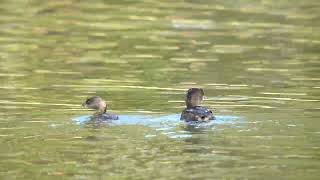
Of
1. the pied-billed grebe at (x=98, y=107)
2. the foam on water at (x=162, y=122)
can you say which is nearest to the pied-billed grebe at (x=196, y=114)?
the foam on water at (x=162, y=122)

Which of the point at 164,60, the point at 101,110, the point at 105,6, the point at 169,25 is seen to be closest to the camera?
the point at 101,110

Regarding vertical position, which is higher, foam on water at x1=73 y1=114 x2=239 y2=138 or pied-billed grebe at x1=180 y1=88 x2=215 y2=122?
pied-billed grebe at x1=180 y1=88 x2=215 y2=122

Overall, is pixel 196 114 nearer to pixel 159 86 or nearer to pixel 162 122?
pixel 162 122

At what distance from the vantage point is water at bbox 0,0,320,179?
47.7 feet

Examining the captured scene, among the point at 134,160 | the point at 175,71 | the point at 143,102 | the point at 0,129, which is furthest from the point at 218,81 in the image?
the point at 134,160

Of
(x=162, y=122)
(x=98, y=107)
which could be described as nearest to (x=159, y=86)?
(x=98, y=107)

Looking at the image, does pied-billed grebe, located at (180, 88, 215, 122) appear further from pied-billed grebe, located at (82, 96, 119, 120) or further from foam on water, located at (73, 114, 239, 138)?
pied-billed grebe, located at (82, 96, 119, 120)

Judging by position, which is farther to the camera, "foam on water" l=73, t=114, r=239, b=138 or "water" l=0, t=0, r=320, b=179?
"foam on water" l=73, t=114, r=239, b=138

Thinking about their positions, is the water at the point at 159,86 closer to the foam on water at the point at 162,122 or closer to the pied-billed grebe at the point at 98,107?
the foam on water at the point at 162,122

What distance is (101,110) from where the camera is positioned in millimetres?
17641

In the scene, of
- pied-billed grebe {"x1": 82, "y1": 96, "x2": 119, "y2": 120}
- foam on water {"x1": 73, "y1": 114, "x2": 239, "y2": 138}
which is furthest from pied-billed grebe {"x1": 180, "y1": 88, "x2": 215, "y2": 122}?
pied-billed grebe {"x1": 82, "y1": 96, "x2": 119, "y2": 120}

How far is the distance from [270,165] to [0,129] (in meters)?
4.06

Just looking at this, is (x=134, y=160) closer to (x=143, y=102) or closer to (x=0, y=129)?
(x=0, y=129)

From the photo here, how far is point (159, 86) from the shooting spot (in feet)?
67.7
